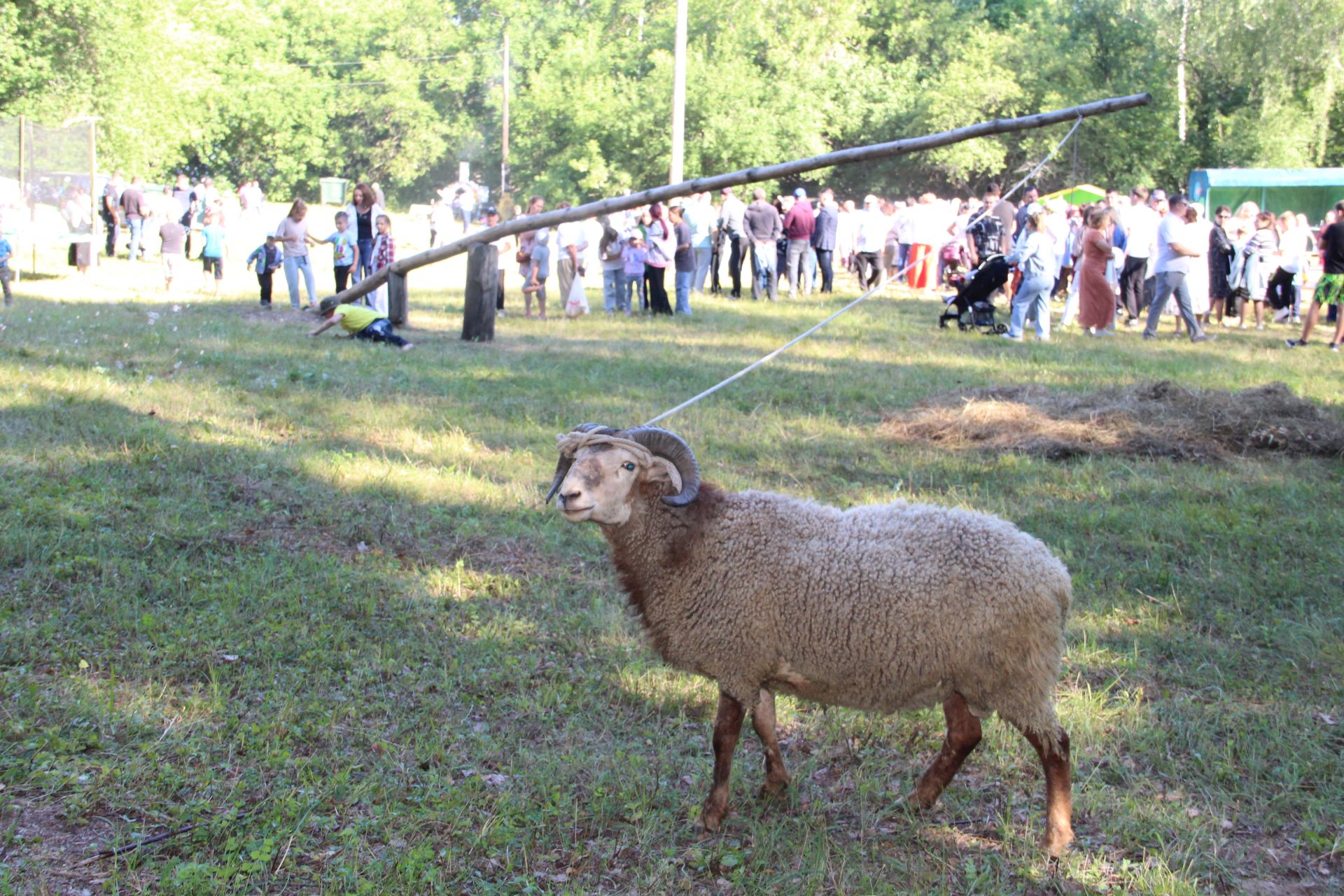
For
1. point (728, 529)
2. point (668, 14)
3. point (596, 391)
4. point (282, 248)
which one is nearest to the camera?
point (728, 529)

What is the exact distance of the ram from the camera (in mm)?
4285

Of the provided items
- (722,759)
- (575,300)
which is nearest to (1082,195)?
(575,300)

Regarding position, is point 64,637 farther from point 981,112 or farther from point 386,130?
point 386,130

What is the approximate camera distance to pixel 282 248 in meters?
18.4

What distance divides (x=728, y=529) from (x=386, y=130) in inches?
2854

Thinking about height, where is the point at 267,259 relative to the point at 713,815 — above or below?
above

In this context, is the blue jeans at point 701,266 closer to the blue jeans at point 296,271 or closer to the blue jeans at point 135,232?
the blue jeans at point 296,271

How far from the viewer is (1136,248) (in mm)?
18766

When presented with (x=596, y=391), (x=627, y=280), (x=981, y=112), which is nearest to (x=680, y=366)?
(x=596, y=391)

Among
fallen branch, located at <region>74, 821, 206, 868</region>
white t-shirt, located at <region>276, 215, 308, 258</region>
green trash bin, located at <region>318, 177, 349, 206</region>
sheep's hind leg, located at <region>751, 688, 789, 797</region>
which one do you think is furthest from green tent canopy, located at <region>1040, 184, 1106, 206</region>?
green trash bin, located at <region>318, 177, 349, 206</region>

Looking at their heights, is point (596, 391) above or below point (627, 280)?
below

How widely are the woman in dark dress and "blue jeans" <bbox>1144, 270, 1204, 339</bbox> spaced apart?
7.69 ft

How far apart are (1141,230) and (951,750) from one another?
52.8 ft

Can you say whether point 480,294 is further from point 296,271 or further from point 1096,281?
point 1096,281
